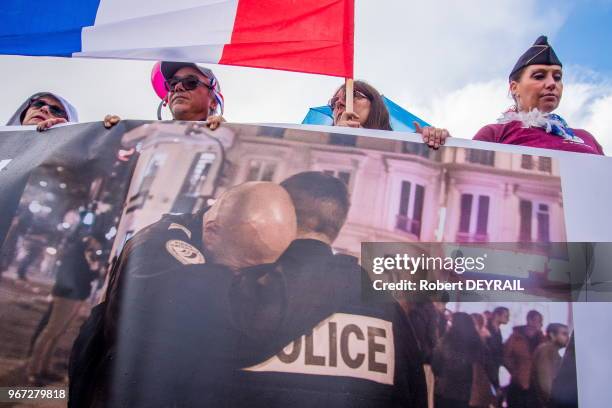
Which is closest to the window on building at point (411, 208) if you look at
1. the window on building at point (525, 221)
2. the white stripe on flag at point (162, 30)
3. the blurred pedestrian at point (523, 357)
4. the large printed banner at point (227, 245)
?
the large printed banner at point (227, 245)

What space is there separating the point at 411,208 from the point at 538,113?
1081 mm

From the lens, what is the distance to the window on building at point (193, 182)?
2.36m

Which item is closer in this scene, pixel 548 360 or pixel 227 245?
pixel 548 360

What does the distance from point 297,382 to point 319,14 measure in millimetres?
1768

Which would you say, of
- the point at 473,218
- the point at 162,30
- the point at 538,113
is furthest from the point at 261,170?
the point at 538,113

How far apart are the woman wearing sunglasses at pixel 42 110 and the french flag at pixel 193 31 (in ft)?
0.91

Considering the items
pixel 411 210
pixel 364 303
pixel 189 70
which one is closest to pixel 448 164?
pixel 411 210

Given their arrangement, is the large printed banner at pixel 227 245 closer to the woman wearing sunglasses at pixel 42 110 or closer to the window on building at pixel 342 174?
the window on building at pixel 342 174

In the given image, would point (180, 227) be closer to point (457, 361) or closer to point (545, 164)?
point (457, 361)

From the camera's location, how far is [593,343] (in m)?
2.21

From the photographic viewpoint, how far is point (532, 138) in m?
2.89

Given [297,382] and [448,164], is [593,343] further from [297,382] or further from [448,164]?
[297,382]

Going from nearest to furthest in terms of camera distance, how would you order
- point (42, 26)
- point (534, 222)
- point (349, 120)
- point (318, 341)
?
point (318, 341) < point (534, 222) < point (349, 120) < point (42, 26)

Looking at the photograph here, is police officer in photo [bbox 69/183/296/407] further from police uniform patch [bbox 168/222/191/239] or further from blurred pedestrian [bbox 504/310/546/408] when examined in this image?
blurred pedestrian [bbox 504/310/546/408]
